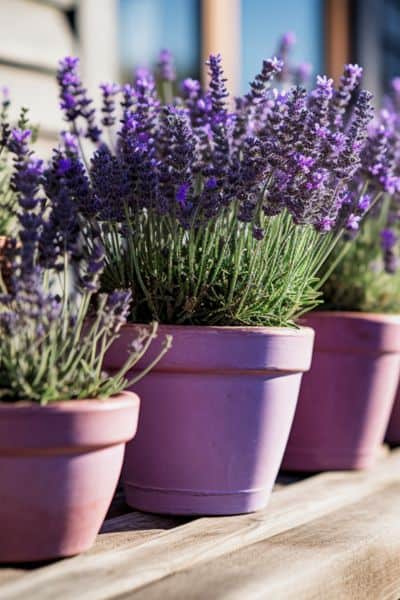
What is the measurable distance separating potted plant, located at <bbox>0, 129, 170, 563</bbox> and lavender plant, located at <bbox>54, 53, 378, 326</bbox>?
23 cm

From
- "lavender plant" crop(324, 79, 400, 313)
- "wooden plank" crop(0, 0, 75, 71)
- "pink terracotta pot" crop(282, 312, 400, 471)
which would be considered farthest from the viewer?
"wooden plank" crop(0, 0, 75, 71)

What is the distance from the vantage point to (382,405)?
2074mm

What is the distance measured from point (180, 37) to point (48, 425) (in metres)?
2.97

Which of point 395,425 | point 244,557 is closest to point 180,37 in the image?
point 395,425

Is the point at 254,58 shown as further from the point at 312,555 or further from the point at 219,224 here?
the point at 312,555

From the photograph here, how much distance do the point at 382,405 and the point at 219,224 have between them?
26.2 inches

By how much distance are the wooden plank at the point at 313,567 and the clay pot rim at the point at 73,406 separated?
0.78 ft

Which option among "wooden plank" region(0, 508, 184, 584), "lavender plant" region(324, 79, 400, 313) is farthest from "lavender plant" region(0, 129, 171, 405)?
"lavender plant" region(324, 79, 400, 313)

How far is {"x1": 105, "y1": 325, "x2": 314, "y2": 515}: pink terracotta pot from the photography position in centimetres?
155

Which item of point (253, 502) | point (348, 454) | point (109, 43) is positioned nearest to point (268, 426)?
point (253, 502)

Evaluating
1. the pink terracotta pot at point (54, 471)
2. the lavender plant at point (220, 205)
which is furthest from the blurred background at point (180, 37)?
the pink terracotta pot at point (54, 471)

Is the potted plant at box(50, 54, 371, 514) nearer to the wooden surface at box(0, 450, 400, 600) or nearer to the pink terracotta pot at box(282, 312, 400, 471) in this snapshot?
the wooden surface at box(0, 450, 400, 600)

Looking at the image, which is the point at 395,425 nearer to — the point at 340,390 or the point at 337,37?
the point at 340,390

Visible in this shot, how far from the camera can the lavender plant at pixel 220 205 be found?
155cm
